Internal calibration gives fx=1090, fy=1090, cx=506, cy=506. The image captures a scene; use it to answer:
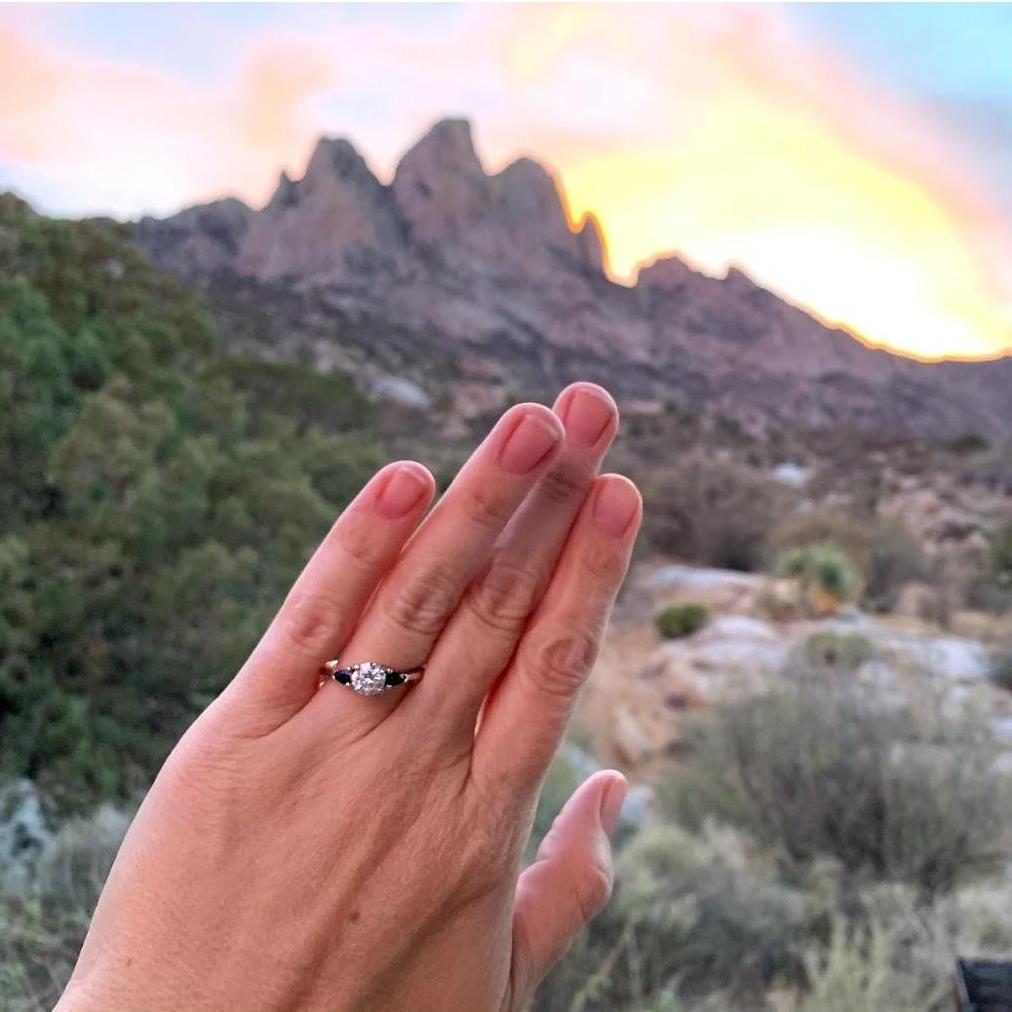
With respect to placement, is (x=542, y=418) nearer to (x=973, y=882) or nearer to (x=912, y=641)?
(x=973, y=882)

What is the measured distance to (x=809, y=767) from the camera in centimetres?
564

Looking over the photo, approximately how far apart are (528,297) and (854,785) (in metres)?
73.4

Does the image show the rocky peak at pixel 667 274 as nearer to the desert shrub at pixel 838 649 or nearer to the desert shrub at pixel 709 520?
the desert shrub at pixel 709 520

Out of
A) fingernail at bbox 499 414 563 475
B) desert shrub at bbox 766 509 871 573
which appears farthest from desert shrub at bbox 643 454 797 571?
fingernail at bbox 499 414 563 475

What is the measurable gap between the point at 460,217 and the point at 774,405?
26.5 metres

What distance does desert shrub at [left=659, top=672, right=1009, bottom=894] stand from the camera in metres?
5.18

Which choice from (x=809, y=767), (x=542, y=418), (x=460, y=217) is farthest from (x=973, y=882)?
(x=460, y=217)

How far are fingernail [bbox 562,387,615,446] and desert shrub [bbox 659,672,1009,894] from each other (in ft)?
14.2

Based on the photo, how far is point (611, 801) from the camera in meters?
1.81

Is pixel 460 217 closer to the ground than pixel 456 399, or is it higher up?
higher up

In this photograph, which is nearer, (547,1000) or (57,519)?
(547,1000)

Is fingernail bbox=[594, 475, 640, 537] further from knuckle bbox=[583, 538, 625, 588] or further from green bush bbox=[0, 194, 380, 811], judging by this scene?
green bush bbox=[0, 194, 380, 811]

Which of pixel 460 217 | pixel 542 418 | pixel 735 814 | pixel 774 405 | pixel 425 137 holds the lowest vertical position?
pixel 735 814

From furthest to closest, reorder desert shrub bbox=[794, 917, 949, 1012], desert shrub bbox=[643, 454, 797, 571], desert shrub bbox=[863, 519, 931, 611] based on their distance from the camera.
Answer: desert shrub bbox=[643, 454, 797, 571] < desert shrub bbox=[863, 519, 931, 611] < desert shrub bbox=[794, 917, 949, 1012]
